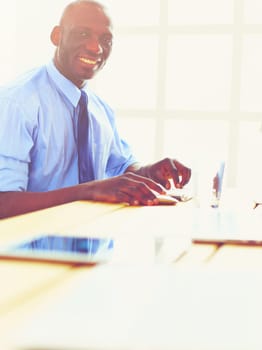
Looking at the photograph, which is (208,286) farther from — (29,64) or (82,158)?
(29,64)

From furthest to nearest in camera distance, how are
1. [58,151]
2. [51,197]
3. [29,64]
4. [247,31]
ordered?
1. [29,64]
2. [247,31]
3. [58,151]
4. [51,197]

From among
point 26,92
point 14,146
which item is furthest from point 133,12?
point 14,146

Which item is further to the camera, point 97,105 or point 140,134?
point 140,134

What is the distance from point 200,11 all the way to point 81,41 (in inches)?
73.0

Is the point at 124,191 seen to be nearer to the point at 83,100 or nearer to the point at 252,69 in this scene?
the point at 83,100

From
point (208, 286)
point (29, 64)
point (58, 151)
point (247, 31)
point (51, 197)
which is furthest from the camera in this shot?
point (29, 64)

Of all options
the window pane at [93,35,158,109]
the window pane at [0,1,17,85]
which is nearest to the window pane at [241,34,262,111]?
the window pane at [93,35,158,109]

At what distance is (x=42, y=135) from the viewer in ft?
7.03

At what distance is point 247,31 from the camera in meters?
4.13

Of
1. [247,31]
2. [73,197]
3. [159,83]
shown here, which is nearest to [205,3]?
[247,31]

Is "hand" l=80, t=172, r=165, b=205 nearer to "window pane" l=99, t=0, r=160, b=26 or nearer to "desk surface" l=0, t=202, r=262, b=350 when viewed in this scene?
"desk surface" l=0, t=202, r=262, b=350

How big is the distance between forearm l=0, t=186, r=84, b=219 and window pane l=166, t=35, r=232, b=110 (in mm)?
2585

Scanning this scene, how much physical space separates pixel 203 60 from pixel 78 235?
3348 millimetres

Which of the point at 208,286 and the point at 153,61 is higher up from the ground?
the point at 153,61
